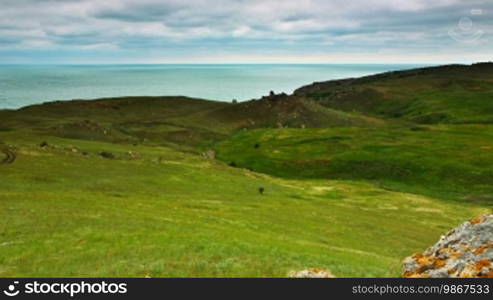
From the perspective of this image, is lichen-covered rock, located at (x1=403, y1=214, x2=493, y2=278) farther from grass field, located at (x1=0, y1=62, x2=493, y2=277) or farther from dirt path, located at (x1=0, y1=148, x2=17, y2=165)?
dirt path, located at (x1=0, y1=148, x2=17, y2=165)

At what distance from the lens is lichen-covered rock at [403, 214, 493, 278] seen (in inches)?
740

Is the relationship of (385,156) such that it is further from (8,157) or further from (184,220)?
(184,220)

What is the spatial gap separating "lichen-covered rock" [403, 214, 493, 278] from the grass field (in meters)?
2.35

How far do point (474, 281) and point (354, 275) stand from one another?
5.81 metres

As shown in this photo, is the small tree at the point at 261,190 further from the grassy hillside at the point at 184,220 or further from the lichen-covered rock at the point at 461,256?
the lichen-covered rock at the point at 461,256

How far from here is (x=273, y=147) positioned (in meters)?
143

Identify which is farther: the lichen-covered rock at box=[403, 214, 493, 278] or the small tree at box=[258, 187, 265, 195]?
the small tree at box=[258, 187, 265, 195]

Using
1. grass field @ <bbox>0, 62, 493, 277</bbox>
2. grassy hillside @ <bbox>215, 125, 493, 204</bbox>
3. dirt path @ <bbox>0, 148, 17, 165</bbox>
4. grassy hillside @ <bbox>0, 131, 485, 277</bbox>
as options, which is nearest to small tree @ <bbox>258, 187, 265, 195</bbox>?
grass field @ <bbox>0, 62, 493, 277</bbox>

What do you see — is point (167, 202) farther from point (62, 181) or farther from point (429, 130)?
point (429, 130)

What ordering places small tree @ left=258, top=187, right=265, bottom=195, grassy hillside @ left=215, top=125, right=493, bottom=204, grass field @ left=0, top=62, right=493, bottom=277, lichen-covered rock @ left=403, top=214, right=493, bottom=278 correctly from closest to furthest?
lichen-covered rock @ left=403, top=214, right=493, bottom=278
grass field @ left=0, top=62, right=493, bottom=277
small tree @ left=258, top=187, right=265, bottom=195
grassy hillside @ left=215, top=125, right=493, bottom=204

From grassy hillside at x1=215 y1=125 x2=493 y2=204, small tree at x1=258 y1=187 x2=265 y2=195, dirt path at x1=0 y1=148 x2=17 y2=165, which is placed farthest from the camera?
grassy hillside at x1=215 y1=125 x2=493 y2=204

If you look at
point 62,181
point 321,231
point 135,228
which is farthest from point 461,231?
point 62,181

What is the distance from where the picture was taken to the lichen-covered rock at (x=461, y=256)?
1880 cm

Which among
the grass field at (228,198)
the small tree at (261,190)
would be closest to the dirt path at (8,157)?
the grass field at (228,198)
